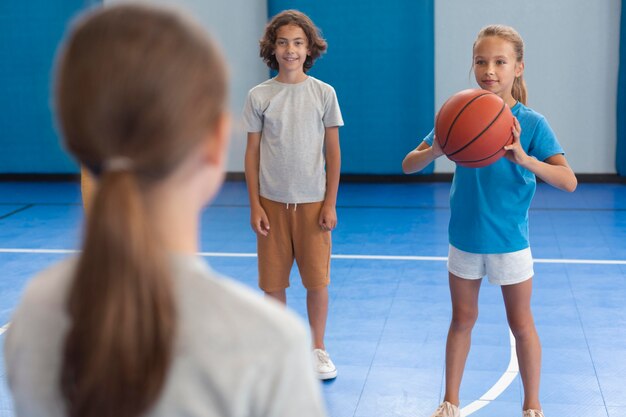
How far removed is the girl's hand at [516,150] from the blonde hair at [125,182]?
72.3 inches

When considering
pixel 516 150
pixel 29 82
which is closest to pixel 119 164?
pixel 516 150

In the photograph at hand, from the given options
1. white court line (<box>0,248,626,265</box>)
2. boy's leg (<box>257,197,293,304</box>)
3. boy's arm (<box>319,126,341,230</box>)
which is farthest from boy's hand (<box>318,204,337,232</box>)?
white court line (<box>0,248,626,265</box>)

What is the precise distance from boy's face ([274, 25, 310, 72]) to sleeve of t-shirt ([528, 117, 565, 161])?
3.55 ft

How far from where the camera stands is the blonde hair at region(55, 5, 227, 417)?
730mm

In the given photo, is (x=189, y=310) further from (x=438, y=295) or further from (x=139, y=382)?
(x=438, y=295)

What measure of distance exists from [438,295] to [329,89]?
154 centimetres

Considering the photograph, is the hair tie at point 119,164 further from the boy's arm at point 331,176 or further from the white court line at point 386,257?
the white court line at point 386,257

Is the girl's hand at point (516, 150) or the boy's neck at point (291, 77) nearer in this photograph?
the girl's hand at point (516, 150)

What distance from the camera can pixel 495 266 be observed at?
8.57 ft

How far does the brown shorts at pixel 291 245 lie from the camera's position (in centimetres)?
325

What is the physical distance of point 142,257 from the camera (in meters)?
0.73

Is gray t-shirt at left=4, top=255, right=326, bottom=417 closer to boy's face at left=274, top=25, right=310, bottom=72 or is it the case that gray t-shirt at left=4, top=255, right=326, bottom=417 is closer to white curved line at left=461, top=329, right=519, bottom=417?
white curved line at left=461, top=329, right=519, bottom=417

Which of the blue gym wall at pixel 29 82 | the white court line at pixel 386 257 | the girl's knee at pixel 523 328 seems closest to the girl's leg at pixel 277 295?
the girl's knee at pixel 523 328

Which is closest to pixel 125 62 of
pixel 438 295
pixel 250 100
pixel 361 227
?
pixel 250 100
